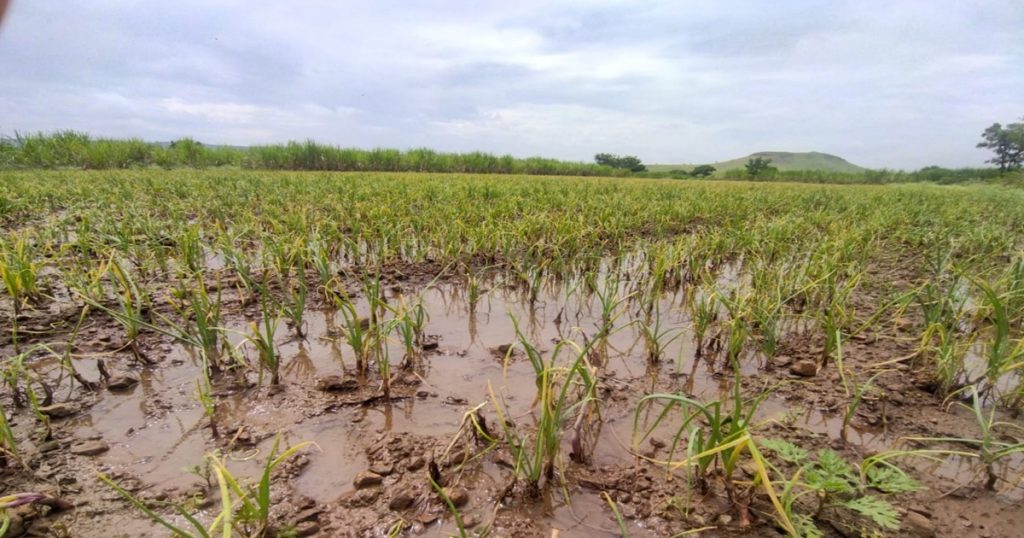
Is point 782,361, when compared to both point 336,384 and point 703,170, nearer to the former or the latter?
point 336,384

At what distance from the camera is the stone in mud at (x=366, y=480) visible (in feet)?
4.91

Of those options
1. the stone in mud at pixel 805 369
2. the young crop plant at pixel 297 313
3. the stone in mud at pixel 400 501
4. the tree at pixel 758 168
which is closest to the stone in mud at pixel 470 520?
the stone in mud at pixel 400 501

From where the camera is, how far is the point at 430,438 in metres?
1.76

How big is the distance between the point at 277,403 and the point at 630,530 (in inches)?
61.6

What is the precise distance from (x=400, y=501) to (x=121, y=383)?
1596 mm

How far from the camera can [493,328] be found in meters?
2.90

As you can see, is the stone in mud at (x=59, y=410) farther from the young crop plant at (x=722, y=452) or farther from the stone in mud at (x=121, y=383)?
the young crop plant at (x=722, y=452)

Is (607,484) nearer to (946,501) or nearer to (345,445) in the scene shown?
(345,445)

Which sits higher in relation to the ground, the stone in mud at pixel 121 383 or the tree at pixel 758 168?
the tree at pixel 758 168

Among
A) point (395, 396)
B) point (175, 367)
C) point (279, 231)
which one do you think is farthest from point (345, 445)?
point (279, 231)

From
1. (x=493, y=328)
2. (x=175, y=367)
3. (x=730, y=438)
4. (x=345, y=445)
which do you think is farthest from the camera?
(x=493, y=328)

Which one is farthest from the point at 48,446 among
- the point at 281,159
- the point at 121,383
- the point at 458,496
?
the point at 281,159

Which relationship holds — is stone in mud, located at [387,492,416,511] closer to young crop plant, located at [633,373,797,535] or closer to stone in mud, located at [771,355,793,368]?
young crop plant, located at [633,373,797,535]

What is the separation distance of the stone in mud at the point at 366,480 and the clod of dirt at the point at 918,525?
172cm
